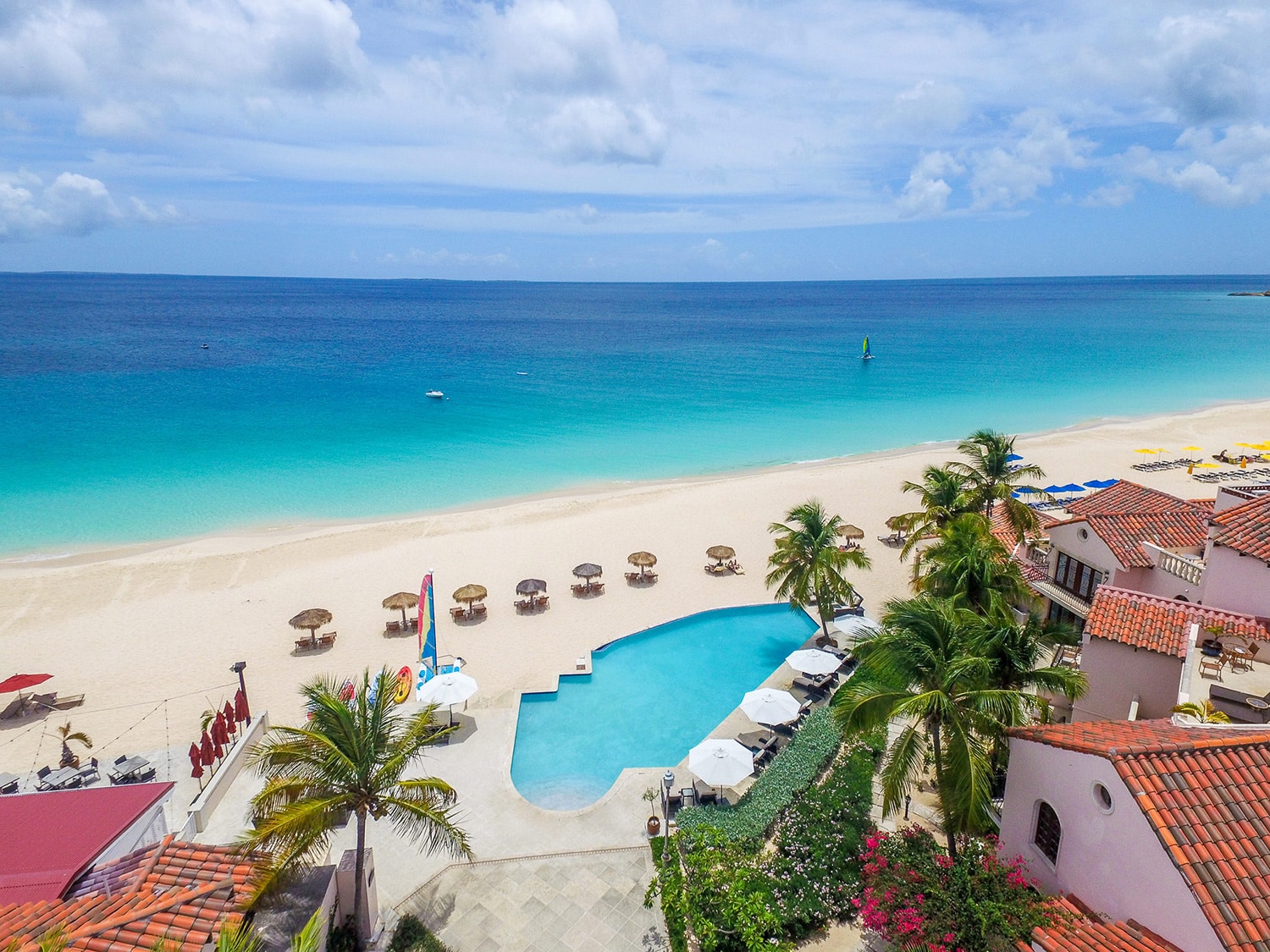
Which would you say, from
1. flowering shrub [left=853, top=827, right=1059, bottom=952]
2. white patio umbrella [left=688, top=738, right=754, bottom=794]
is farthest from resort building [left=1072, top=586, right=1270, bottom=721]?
Result: white patio umbrella [left=688, top=738, right=754, bottom=794]

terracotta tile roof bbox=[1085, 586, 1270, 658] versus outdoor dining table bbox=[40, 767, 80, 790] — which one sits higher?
terracotta tile roof bbox=[1085, 586, 1270, 658]

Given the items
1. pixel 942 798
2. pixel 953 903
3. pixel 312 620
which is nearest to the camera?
pixel 953 903

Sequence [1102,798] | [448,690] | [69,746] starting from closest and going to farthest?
1. [1102,798]
2. [448,690]
3. [69,746]

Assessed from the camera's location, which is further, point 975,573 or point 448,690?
point 448,690

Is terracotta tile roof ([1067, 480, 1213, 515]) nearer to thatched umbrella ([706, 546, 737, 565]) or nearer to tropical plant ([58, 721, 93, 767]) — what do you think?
thatched umbrella ([706, 546, 737, 565])

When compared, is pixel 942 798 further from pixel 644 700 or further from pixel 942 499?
pixel 942 499

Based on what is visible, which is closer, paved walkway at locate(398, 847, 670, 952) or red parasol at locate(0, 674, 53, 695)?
paved walkway at locate(398, 847, 670, 952)

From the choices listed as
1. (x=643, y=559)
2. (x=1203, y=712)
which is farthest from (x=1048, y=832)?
(x=643, y=559)
